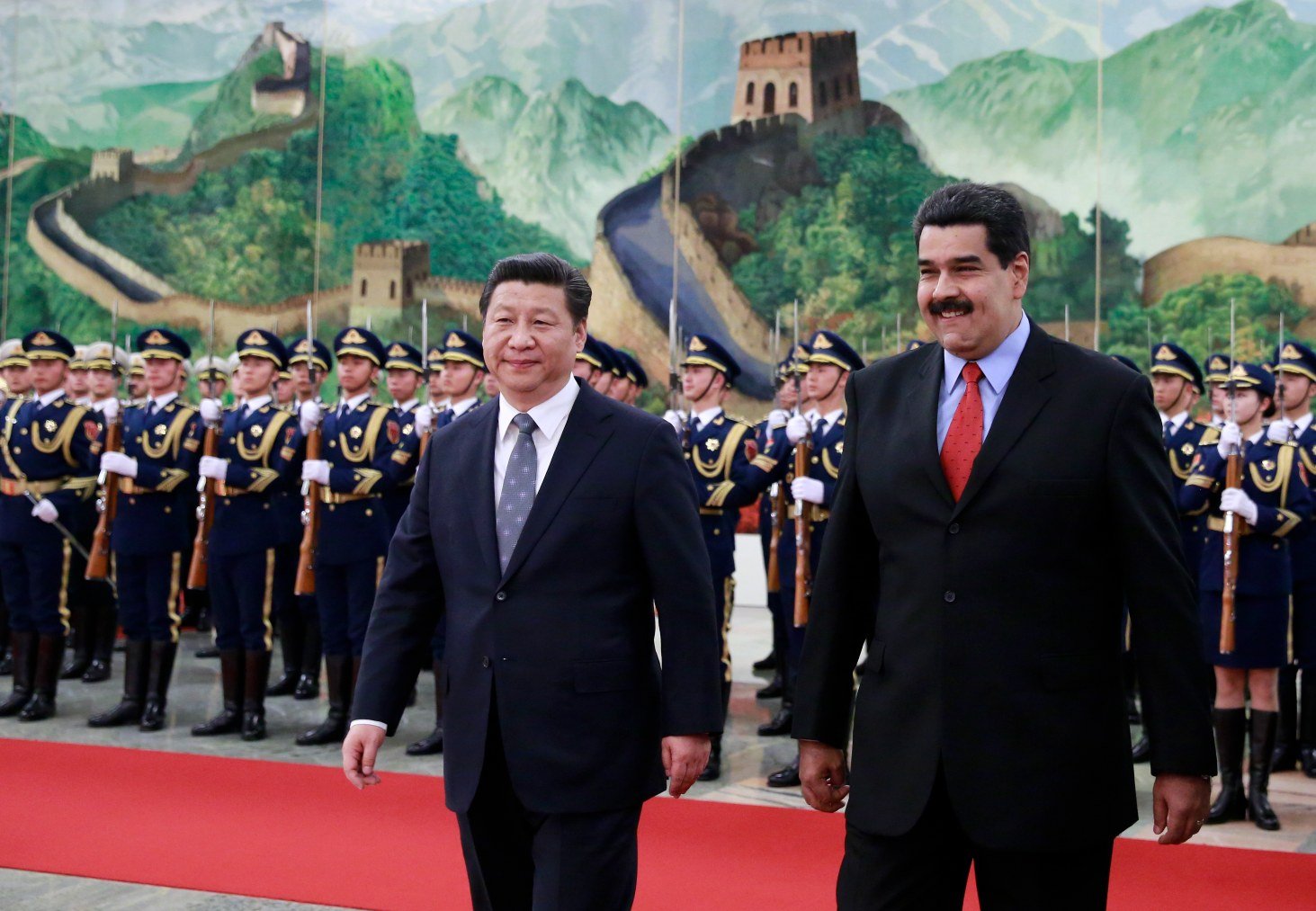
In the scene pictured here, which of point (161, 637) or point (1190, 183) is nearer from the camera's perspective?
point (161, 637)

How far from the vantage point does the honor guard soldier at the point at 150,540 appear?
6.57 metres

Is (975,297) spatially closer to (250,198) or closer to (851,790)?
(851,790)

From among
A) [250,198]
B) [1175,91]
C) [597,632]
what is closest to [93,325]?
[250,198]

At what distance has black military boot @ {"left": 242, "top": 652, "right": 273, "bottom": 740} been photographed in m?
6.39

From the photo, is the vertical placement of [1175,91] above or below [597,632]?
above

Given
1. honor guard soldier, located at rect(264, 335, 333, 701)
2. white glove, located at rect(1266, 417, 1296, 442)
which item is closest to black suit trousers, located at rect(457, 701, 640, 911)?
white glove, located at rect(1266, 417, 1296, 442)

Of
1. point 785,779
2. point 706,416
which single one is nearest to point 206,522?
point 706,416

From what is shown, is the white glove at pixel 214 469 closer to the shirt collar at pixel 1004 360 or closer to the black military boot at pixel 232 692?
the black military boot at pixel 232 692

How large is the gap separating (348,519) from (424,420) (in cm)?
56

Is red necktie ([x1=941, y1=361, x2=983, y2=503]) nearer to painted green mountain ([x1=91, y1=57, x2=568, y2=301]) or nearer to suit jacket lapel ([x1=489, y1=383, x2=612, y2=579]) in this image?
suit jacket lapel ([x1=489, y1=383, x2=612, y2=579])

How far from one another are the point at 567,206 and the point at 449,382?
6008mm

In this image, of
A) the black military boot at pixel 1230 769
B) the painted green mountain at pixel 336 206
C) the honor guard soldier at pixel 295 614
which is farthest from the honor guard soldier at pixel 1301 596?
the painted green mountain at pixel 336 206

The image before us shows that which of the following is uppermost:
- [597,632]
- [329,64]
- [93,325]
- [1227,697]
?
[329,64]

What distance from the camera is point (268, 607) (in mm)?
6500
